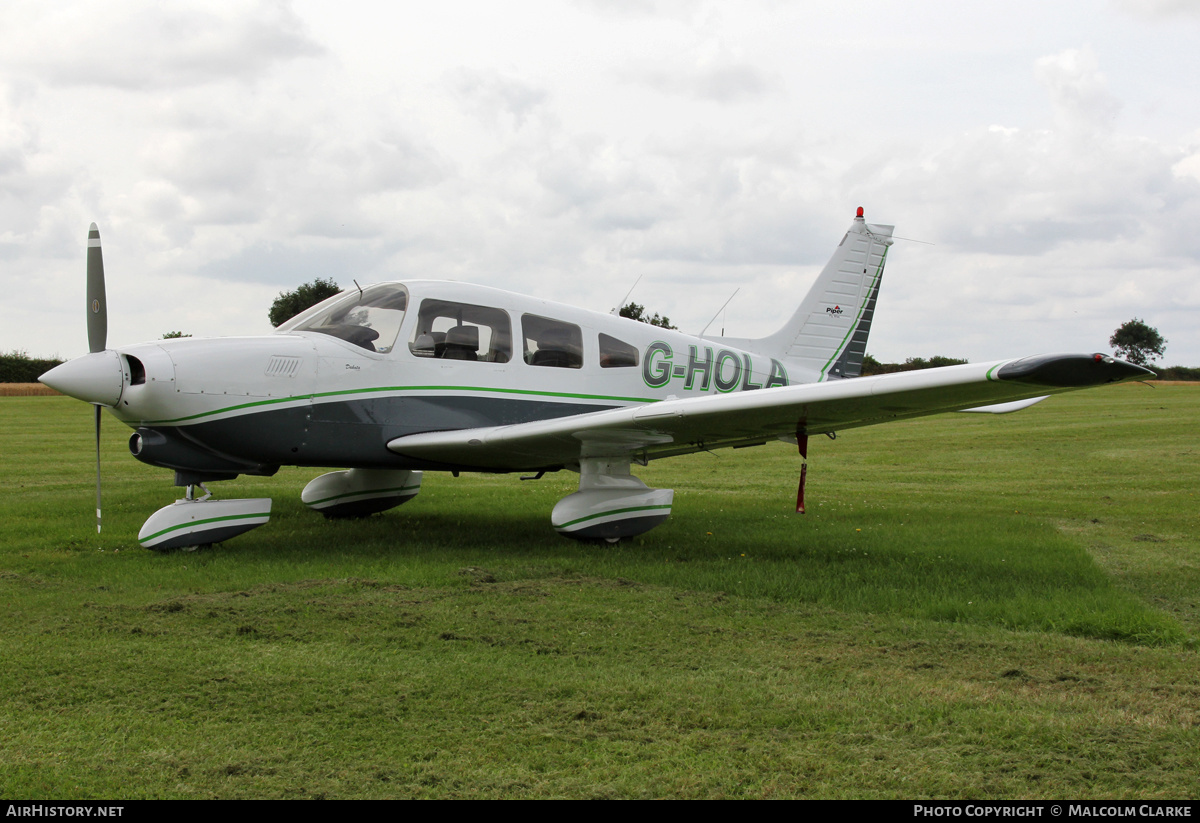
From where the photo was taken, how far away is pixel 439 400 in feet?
26.7

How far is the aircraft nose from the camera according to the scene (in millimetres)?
6668

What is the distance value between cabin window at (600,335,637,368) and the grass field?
5.76 feet

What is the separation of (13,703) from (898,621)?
4.38 metres

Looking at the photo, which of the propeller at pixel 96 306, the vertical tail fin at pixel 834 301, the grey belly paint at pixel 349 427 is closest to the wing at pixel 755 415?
the grey belly paint at pixel 349 427

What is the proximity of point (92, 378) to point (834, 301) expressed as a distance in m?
8.30

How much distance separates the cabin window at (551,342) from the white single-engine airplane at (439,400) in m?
0.02

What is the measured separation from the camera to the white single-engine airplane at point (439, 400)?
6.88 m

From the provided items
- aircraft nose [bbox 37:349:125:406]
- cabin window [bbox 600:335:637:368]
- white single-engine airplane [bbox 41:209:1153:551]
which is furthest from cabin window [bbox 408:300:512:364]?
aircraft nose [bbox 37:349:125:406]

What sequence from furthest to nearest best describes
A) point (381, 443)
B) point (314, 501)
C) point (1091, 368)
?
point (314, 501) → point (381, 443) → point (1091, 368)

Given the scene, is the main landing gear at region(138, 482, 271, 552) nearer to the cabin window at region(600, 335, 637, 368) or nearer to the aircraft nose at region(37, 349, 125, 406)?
the aircraft nose at region(37, 349, 125, 406)

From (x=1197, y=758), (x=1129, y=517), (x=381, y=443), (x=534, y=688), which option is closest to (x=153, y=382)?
(x=381, y=443)

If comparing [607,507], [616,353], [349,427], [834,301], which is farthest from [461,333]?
[834,301]

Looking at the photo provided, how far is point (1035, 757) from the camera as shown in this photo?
10.6 ft

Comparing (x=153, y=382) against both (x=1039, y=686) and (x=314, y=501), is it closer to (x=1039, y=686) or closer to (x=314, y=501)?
(x=314, y=501)
